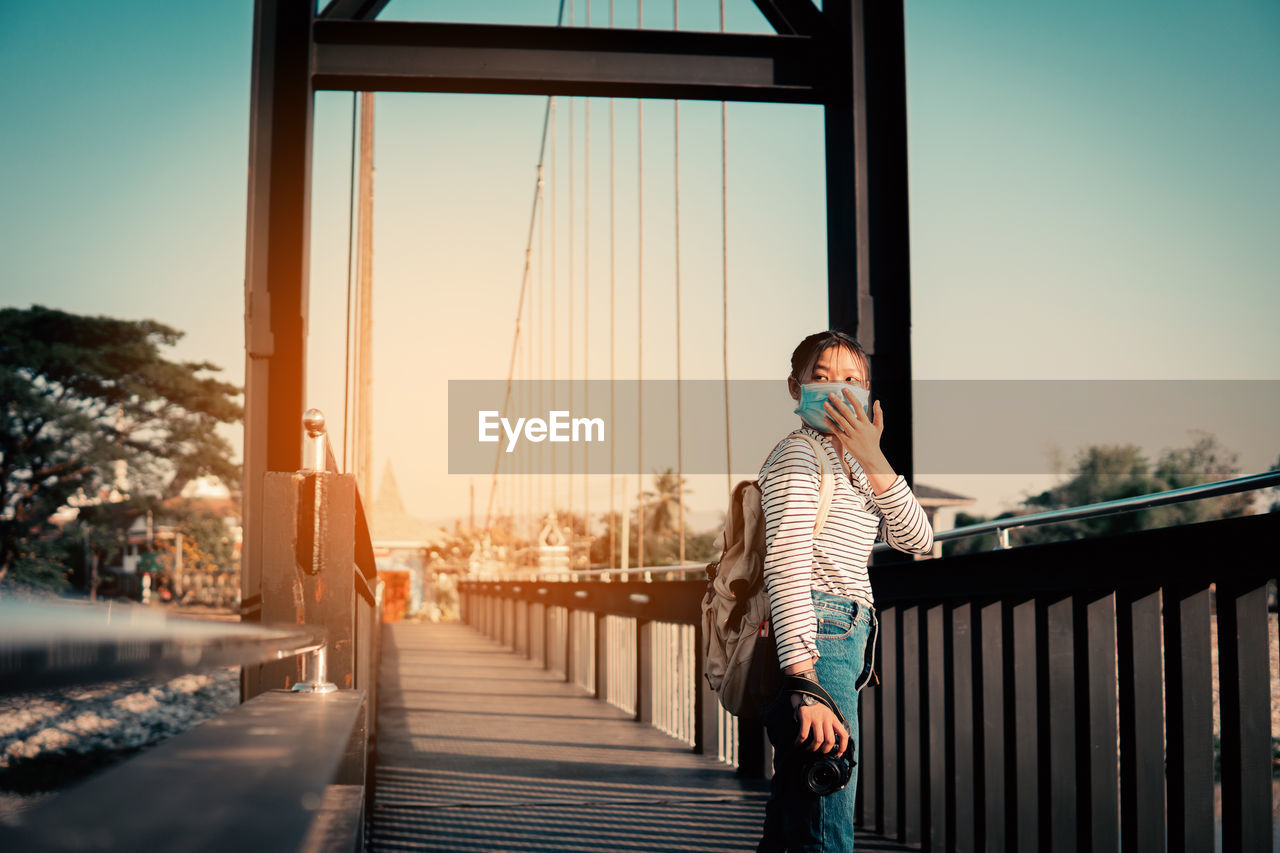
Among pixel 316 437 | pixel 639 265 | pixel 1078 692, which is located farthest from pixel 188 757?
pixel 639 265

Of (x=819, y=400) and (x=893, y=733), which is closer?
(x=819, y=400)

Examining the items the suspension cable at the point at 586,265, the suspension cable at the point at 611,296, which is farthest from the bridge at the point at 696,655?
the suspension cable at the point at 586,265

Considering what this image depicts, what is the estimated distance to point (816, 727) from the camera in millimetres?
1429

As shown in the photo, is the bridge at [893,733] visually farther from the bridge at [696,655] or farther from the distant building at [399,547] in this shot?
the distant building at [399,547]

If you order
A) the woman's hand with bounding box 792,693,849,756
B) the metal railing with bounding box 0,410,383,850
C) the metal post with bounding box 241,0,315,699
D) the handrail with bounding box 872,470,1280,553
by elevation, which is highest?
the metal post with bounding box 241,0,315,699

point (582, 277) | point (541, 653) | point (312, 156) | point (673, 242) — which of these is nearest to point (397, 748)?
point (312, 156)

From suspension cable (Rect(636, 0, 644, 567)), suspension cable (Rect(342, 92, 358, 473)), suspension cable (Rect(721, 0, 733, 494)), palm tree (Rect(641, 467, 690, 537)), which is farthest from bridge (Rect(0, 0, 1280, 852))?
palm tree (Rect(641, 467, 690, 537))

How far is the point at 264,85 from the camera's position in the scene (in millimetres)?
2764

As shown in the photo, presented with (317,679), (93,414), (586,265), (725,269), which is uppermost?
(586,265)

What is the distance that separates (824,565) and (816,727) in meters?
0.22

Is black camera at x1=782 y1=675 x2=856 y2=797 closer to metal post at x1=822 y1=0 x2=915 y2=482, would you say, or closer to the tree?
metal post at x1=822 y1=0 x2=915 y2=482

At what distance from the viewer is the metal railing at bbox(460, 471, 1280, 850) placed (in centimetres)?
151

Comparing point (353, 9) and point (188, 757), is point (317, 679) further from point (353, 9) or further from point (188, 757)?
point (353, 9)

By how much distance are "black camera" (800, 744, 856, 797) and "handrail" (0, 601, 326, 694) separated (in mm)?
889
